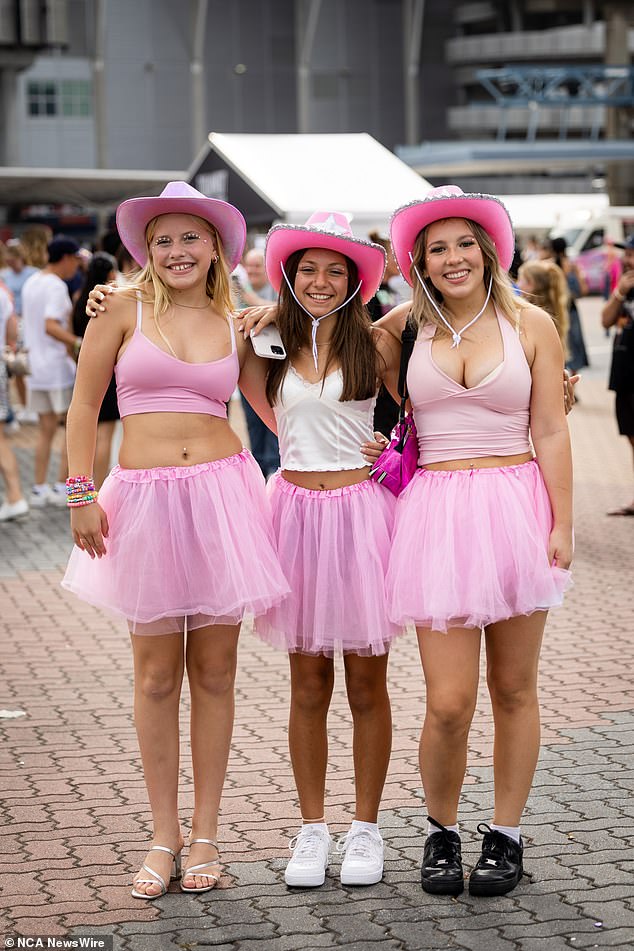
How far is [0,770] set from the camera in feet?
18.4

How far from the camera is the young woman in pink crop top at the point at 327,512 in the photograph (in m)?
4.29

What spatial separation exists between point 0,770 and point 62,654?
1987 millimetres

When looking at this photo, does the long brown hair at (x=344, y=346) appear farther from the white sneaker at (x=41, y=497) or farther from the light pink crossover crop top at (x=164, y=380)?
the white sneaker at (x=41, y=497)

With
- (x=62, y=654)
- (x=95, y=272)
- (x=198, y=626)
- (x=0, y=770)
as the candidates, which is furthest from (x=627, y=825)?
(x=95, y=272)

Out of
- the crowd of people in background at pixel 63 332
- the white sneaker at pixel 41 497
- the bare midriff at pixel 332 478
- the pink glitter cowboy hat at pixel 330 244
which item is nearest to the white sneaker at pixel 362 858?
the bare midriff at pixel 332 478

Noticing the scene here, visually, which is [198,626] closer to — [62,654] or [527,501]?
[527,501]

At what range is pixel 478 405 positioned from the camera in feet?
13.8

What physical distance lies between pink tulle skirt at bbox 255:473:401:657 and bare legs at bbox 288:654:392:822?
0.09 metres

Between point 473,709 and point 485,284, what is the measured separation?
1284mm

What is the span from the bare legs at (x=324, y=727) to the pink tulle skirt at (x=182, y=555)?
0.98 feet

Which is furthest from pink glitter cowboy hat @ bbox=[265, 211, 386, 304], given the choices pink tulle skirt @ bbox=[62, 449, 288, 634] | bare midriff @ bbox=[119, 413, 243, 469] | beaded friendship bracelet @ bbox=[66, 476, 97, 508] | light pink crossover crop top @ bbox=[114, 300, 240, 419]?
beaded friendship bracelet @ bbox=[66, 476, 97, 508]

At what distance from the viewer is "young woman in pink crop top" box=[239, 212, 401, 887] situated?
14.1 feet

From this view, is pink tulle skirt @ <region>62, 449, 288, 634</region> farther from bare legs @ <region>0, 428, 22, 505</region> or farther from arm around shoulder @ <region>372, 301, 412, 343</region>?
bare legs @ <region>0, 428, 22, 505</region>

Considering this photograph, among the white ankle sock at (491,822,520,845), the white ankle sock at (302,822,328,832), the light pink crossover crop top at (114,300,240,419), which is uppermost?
the light pink crossover crop top at (114,300,240,419)
